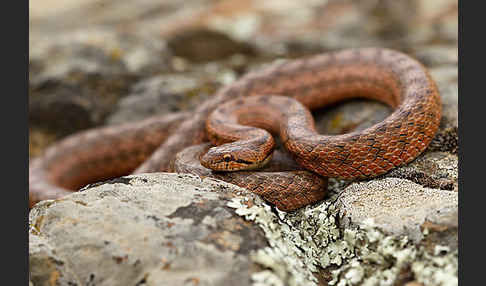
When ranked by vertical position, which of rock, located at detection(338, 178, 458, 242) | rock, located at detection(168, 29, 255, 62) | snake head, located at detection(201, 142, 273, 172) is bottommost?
rock, located at detection(338, 178, 458, 242)

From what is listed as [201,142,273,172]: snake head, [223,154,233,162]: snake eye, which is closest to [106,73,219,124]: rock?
[201,142,273,172]: snake head

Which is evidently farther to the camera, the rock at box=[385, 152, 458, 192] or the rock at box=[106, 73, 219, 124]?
the rock at box=[106, 73, 219, 124]

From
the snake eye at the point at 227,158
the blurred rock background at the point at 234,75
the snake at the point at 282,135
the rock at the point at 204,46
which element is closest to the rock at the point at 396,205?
the blurred rock background at the point at 234,75

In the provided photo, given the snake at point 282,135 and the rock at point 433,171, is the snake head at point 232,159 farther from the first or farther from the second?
the rock at point 433,171

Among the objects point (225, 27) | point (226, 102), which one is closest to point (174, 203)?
point (226, 102)

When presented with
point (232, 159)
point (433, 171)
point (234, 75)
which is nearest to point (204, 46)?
point (234, 75)

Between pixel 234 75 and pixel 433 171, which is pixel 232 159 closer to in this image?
pixel 433 171

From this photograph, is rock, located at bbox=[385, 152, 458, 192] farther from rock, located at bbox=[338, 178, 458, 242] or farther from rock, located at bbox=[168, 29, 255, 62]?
rock, located at bbox=[168, 29, 255, 62]
